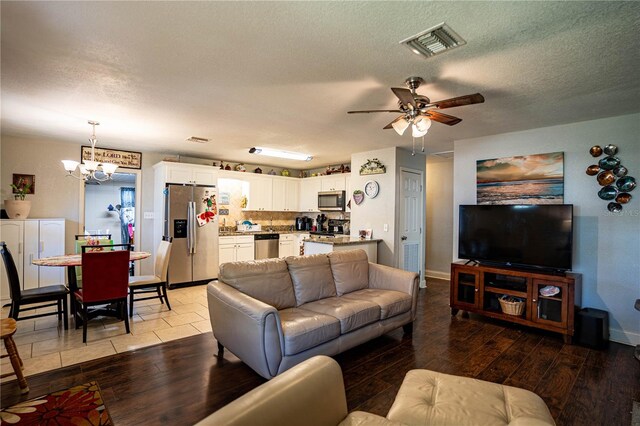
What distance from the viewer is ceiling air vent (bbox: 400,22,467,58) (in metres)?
1.94

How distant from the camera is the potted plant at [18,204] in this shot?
4.58 metres

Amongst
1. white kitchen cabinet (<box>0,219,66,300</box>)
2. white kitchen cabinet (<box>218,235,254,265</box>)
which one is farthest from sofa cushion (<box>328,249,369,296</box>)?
white kitchen cabinet (<box>0,219,66,300</box>)

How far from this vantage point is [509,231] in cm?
393

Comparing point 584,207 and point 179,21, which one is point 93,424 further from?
point 584,207

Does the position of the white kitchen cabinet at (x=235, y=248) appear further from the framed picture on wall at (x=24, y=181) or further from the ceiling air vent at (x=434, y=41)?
the ceiling air vent at (x=434, y=41)

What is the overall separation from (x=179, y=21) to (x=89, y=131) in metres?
3.48

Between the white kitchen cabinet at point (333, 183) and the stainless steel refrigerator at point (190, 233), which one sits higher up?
A: the white kitchen cabinet at point (333, 183)

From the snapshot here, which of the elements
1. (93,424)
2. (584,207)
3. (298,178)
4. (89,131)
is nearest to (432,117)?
(584,207)

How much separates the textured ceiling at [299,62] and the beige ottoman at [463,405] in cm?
211

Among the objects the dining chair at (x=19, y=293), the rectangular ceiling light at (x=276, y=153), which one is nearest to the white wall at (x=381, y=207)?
the rectangular ceiling light at (x=276, y=153)

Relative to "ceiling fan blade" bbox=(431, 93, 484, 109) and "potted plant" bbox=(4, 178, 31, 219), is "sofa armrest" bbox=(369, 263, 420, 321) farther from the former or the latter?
"potted plant" bbox=(4, 178, 31, 219)

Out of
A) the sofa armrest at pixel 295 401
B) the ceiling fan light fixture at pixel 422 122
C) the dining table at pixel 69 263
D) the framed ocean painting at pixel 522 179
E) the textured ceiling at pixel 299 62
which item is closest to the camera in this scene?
the sofa armrest at pixel 295 401

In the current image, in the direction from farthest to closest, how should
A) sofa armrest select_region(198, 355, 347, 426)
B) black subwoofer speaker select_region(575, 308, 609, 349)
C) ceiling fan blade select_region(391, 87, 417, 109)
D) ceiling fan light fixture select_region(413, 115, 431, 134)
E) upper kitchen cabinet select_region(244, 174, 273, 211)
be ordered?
upper kitchen cabinet select_region(244, 174, 273, 211) → black subwoofer speaker select_region(575, 308, 609, 349) → ceiling fan light fixture select_region(413, 115, 431, 134) → ceiling fan blade select_region(391, 87, 417, 109) → sofa armrest select_region(198, 355, 347, 426)

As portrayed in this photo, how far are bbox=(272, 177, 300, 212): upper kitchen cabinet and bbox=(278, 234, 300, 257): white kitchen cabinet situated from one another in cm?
73
